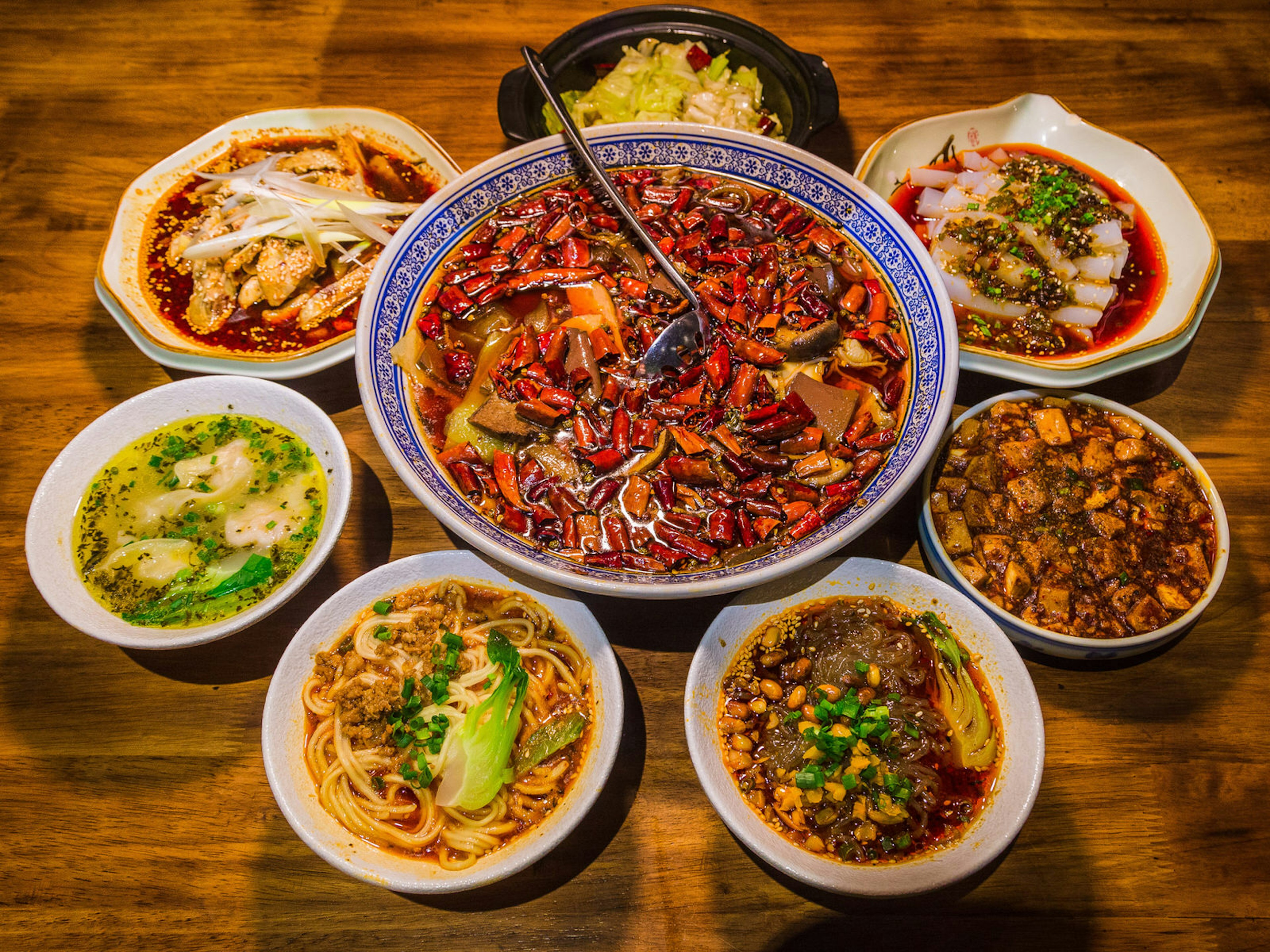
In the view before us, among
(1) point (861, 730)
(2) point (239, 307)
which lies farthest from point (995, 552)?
(2) point (239, 307)

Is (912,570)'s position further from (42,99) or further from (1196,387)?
(42,99)

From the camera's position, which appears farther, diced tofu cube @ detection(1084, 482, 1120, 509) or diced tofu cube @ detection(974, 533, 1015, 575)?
diced tofu cube @ detection(1084, 482, 1120, 509)

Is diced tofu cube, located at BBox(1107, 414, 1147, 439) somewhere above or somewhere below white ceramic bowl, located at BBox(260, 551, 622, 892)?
above

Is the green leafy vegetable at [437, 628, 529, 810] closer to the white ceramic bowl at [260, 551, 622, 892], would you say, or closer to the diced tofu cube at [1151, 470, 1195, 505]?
the white ceramic bowl at [260, 551, 622, 892]

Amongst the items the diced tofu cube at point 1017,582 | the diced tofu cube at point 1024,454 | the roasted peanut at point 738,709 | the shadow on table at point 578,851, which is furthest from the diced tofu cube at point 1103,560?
the shadow on table at point 578,851

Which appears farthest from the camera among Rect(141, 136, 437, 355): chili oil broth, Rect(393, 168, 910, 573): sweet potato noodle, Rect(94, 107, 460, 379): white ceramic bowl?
Rect(141, 136, 437, 355): chili oil broth

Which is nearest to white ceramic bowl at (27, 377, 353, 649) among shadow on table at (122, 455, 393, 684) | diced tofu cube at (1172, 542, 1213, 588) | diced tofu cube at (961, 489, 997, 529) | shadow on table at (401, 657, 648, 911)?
shadow on table at (122, 455, 393, 684)
